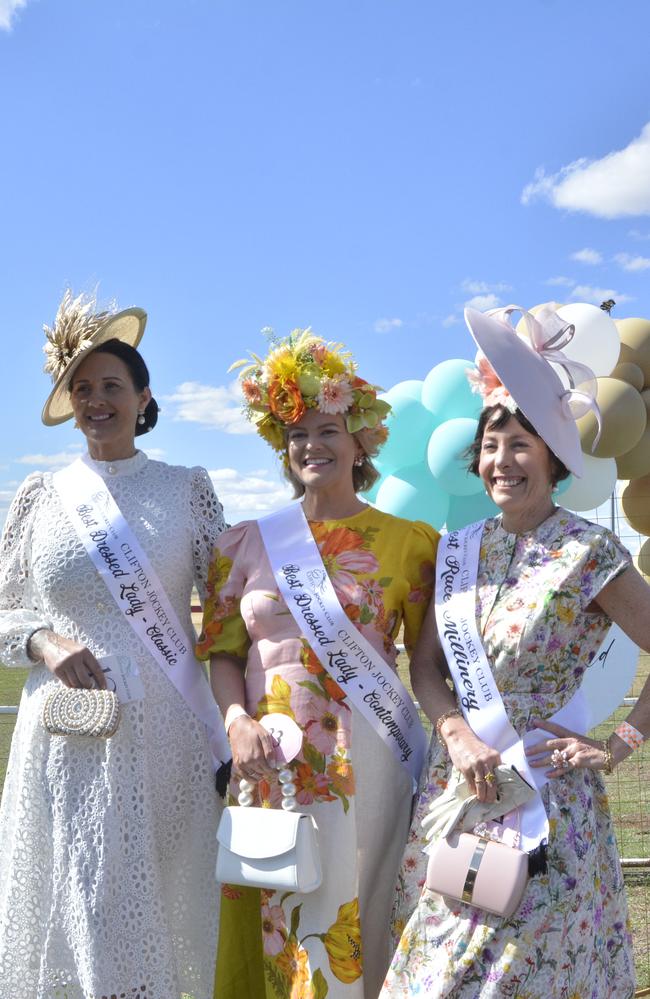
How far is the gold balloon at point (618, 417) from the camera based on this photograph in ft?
16.1

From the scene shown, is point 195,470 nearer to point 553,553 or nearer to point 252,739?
point 252,739

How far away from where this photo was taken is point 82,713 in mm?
2881

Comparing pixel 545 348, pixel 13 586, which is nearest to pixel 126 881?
pixel 13 586

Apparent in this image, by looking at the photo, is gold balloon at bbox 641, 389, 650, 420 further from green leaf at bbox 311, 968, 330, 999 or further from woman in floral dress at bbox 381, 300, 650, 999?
green leaf at bbox 311, 968, 330, 999

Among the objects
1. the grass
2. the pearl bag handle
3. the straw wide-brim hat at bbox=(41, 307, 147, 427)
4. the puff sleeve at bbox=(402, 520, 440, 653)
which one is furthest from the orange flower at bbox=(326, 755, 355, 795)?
the grass

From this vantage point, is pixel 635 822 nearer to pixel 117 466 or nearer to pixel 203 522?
pixel 203 522

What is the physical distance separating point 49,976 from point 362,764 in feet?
3.65

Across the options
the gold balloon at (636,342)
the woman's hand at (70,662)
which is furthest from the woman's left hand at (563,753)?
the gold balloon at (636,342)

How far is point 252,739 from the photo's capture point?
271 cm

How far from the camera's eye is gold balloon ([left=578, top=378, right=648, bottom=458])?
4.92m

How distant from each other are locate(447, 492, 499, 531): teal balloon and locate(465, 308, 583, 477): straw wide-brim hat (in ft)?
8.06

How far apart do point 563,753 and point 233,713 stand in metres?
0.87

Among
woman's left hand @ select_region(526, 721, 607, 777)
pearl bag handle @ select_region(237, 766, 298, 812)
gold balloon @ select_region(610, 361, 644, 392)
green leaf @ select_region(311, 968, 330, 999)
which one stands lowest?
green leaf @ select_region(311, 968, 330, 999)

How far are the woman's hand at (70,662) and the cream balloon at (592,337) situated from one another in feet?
8.83
